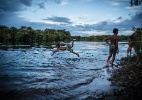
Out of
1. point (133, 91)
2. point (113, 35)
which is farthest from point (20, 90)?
point (113, 35)

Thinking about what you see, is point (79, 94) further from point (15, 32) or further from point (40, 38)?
point (40, 38)

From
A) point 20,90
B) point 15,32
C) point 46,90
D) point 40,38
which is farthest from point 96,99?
point 40,38

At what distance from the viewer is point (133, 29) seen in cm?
1880

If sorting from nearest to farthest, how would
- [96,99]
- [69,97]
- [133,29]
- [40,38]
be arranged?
[96,99] < [69,97] < [133,29] < [40,38]

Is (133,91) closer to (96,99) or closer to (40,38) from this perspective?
(96,99)

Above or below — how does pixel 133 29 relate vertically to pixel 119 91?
above

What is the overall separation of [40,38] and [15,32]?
27.0m

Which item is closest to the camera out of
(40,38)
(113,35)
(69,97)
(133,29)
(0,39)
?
(69,97)

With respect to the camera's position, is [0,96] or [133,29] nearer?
[0,96]

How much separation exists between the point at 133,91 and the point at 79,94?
6.28 feet

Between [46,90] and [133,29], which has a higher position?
[133,29]

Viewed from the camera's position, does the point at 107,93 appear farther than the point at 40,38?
No

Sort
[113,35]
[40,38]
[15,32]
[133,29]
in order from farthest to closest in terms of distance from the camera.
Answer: [40,38] → [15,32] → [133,29] → [113,35]

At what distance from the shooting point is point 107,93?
6.97m
